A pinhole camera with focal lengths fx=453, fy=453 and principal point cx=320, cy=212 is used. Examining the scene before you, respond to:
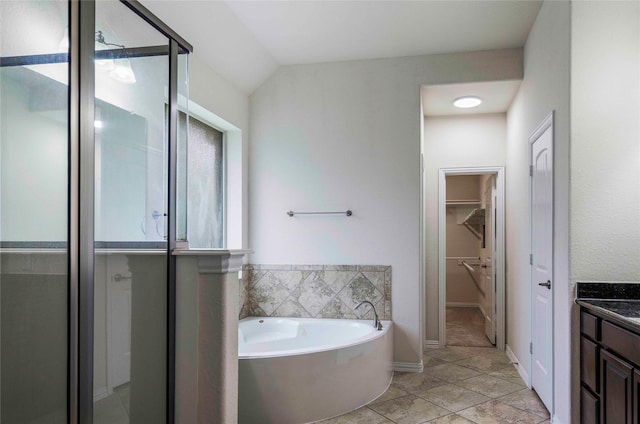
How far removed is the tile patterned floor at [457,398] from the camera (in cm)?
299

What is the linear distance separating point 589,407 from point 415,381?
1661mm

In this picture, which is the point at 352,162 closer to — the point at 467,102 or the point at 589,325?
the point at 467,102

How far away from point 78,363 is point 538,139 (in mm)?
3082

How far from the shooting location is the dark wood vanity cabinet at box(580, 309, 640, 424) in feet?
5.90


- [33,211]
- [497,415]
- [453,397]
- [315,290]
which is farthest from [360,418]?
[33,211]

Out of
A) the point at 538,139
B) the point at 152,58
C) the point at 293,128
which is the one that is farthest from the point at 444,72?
the point at 152,58

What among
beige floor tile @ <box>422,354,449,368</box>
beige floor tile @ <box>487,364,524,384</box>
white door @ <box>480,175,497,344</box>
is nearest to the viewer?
beige floor tile @ <box>487,364,524,384</box>

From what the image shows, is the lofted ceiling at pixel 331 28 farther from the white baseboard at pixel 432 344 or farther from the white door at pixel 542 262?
the white baseboard at pixel 432 344

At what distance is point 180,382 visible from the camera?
190cm

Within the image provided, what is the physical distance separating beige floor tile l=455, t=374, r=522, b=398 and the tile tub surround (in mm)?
851

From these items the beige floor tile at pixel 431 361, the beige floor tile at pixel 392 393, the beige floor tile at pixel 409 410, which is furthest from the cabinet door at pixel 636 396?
the beige floor tile at pixel 431 361

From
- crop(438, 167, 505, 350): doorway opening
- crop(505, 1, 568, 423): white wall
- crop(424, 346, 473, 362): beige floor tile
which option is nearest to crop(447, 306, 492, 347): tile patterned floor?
crop(438, 167, 505, 350): doorway opening

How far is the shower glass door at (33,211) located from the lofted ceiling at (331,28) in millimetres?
1490

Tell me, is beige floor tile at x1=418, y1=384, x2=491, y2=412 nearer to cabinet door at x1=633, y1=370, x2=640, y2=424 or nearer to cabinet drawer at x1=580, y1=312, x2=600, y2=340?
cabinet drawer at x1=580, y1=312, x2=600, y2=340
